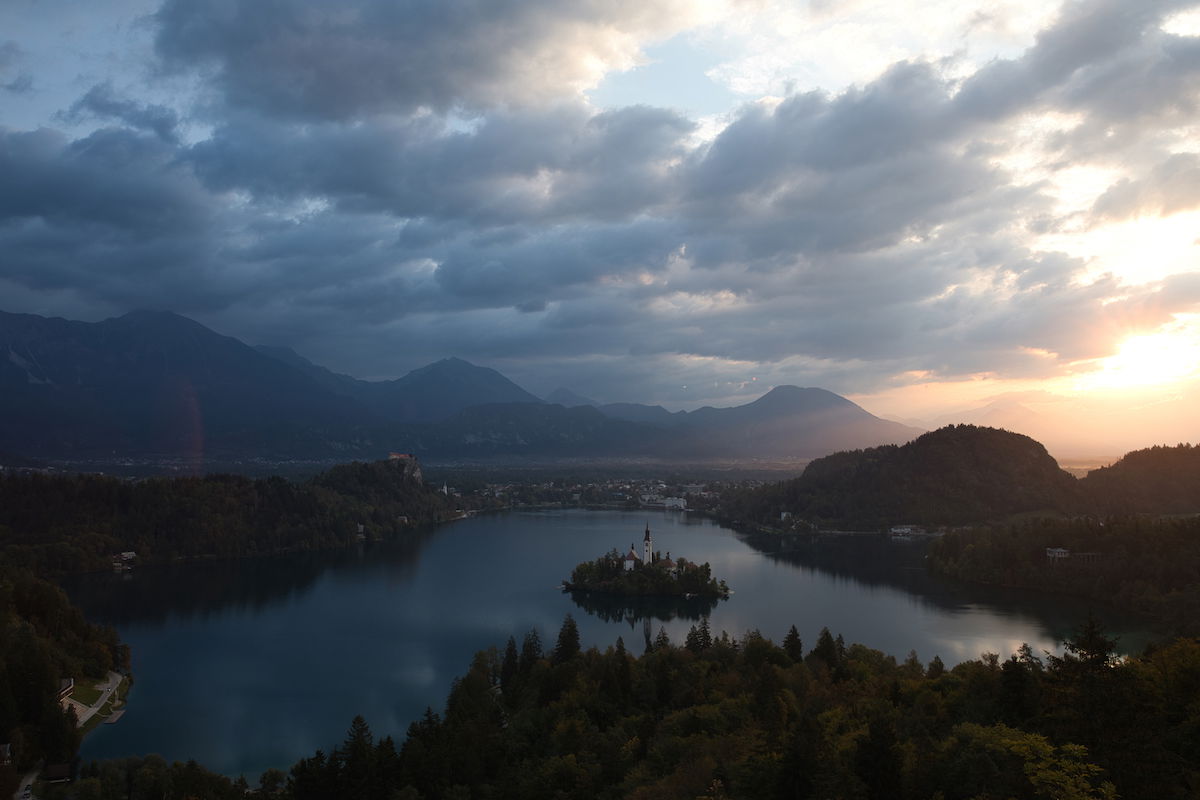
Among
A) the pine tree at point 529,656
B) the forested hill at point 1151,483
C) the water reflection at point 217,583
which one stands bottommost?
the water reflection at point 217,583

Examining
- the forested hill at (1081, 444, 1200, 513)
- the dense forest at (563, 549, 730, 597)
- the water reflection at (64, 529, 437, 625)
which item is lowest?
the water reflection at (64, 529, 437, 625)

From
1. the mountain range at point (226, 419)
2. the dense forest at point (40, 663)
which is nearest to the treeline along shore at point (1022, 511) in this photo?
the dense forest at point (40, 663)

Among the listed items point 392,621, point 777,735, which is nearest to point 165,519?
point 392,621

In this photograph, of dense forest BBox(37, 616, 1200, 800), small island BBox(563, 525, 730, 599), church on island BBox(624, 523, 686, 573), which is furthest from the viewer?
church on island BBox(624, 523, 686, 573)

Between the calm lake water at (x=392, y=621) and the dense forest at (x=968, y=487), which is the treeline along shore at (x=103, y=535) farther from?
the dense forest at (x=968, y=487)

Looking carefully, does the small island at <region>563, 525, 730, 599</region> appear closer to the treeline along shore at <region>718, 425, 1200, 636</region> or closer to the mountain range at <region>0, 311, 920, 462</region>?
the treeline along shore at <region>718, 425, 1200, 636</region>

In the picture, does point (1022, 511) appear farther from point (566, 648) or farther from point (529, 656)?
point (529, 656)

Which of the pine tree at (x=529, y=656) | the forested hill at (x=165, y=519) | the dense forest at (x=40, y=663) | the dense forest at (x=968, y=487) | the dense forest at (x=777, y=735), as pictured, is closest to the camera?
the dense forest at (x=777, y=735)

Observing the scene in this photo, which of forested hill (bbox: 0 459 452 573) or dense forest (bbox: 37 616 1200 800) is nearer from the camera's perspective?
dense forest (bbox: 37 616 1200 800)

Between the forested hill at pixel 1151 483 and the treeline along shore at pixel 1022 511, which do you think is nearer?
the treeline along shore at pixel 1022 511

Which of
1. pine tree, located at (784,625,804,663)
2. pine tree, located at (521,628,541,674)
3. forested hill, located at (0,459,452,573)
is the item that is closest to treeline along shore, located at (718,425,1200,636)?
pine tree, located at (784,625,804,663)
